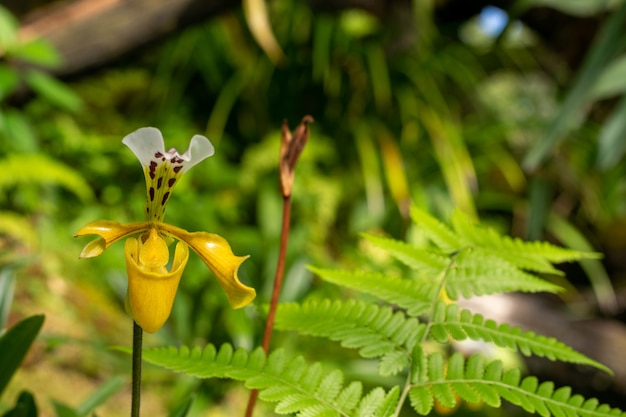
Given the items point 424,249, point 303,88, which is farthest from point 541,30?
point 424,249

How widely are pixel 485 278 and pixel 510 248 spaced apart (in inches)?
2.4

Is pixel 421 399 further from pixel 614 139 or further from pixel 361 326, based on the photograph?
pixel 614 139

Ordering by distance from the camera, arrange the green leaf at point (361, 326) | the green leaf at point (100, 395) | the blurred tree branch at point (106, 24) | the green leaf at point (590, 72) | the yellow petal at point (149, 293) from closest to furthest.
Answer: the yellow petal at point (149, 293) → the green leaf at point (361, 326) → the green leaf at point (100, 395) → the green leaf at point (590, 72) → the blurred tree branch at point (106, 24)

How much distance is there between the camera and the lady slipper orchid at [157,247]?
1.40 feet

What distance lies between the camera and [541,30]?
2756 millimetres

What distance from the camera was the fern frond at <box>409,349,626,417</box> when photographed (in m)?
0.47

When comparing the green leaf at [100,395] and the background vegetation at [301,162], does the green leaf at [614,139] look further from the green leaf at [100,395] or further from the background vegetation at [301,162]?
the green leaf at [100,395]

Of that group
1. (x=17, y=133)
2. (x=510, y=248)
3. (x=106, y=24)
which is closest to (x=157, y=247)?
(x=510, y=248)

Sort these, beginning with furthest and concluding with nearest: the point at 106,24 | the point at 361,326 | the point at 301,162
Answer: the point at 301,162
the point at 106,24
the point at 361,326

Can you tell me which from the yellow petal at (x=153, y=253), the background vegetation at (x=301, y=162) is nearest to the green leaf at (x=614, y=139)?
the background vegetation at (x=301, y=162)

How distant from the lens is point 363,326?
555mm

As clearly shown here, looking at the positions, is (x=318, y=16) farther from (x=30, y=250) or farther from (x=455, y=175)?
(x=30, y=250)

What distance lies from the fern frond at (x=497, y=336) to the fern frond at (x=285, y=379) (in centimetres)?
8

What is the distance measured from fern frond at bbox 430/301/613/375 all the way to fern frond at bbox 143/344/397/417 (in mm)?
81
